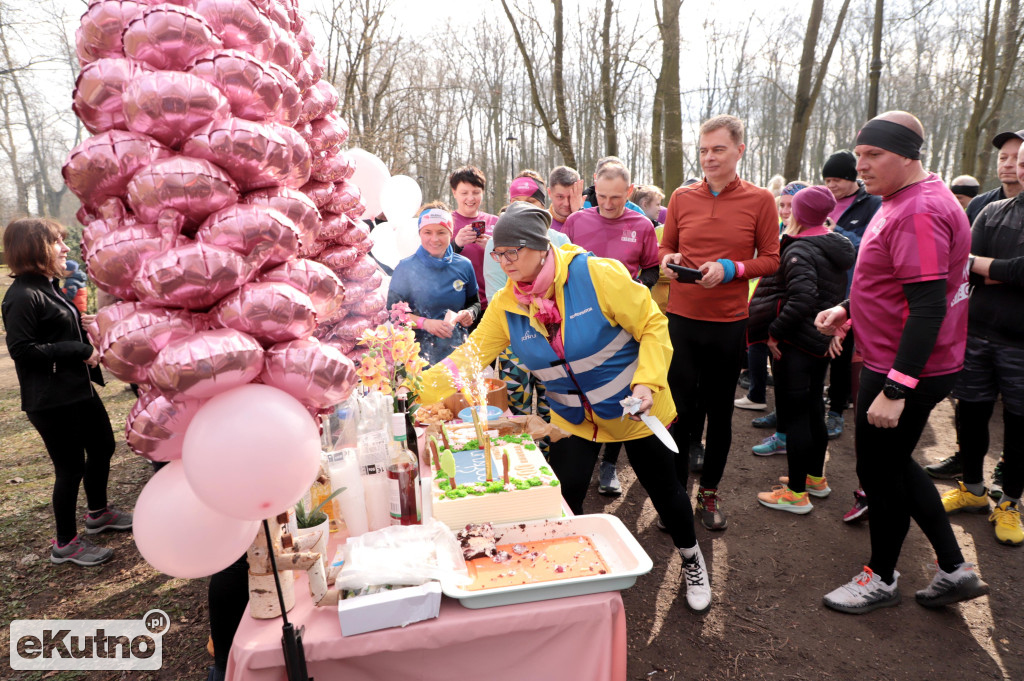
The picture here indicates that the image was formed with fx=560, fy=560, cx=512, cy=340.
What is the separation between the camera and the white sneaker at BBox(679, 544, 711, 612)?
2791 mm

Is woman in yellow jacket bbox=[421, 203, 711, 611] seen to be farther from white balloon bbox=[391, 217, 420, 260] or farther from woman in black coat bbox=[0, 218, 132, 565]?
white balloon bbox=[391, 217, 420, 260]

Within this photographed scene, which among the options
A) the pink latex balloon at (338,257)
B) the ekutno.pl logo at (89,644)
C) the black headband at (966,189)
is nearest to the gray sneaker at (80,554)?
the ekutno.pl logo at (89,644)

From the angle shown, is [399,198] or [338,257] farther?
[399,198]

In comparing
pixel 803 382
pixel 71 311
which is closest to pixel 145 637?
pixel 71 311

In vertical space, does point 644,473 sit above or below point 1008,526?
above

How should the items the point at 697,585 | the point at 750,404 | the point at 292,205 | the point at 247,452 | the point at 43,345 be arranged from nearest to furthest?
the point at 247,452
the point at 292,205
the point at 697,585
the point at 43,345
the point at 750,404

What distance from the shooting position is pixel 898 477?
98.0 inches

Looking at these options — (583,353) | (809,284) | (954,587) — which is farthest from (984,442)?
(583,353)

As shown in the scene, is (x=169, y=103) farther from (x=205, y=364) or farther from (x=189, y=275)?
(x=205, y=364)

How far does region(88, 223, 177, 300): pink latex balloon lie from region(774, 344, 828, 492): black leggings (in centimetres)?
341

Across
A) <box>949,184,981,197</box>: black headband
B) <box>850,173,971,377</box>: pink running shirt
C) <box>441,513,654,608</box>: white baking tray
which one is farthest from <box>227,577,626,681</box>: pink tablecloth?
<box>949,184,981,197</box>: black headband

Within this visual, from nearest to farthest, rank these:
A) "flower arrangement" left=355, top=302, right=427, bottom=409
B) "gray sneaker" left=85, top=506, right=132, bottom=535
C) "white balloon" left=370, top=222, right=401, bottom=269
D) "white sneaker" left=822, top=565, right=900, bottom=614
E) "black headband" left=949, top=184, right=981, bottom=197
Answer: "flower arrangement" left=355, top=302, right=427, bottom=409, "white sneaker" left=822, top=565, right=900, bottom=614, "gray sneaker" left=85, top=506, right=132, bottom=535, "white balloon" left=370, top=222, right=401, bottom=269, "black headband" left=949, top=184, right=981, bottom=197

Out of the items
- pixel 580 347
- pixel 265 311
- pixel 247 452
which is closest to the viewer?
pixel 247 452

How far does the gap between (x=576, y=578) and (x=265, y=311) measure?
1.06 m
